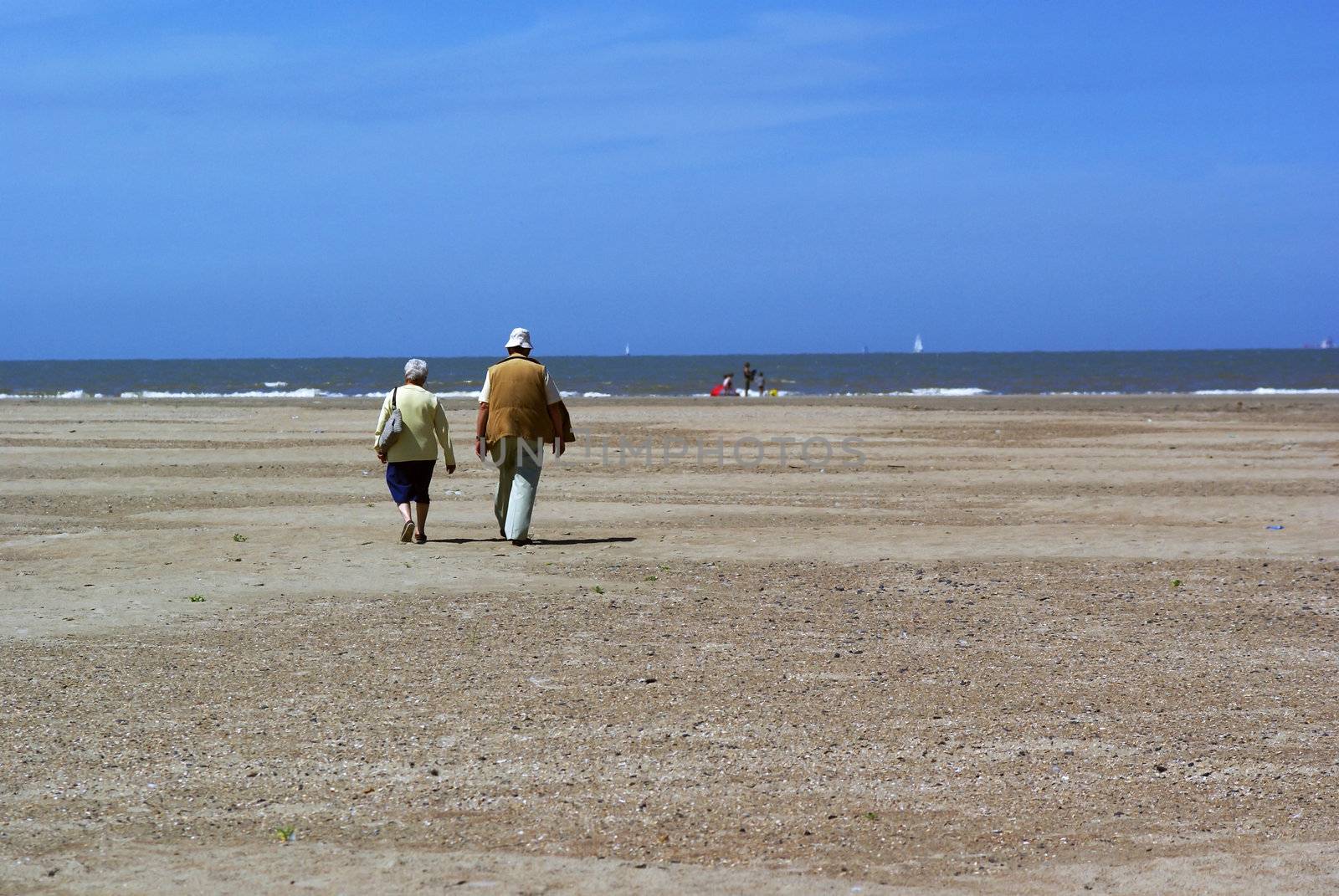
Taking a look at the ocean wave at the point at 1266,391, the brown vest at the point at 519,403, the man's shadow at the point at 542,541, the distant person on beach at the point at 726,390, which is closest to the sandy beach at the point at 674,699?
the man's shadow at the point at 542,541

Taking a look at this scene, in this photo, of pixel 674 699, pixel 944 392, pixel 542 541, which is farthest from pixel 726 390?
pixel 674 699

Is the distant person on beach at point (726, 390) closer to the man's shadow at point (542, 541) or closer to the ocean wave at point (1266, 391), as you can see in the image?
the ocean wave at point (1266, 391)

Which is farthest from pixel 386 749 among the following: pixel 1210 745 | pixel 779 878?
pixel 1210 745

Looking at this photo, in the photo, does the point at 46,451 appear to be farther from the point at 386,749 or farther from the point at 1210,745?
the point at 1210,745

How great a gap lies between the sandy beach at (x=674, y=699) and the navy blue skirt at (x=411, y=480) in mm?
518

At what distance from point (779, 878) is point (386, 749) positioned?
6.71 feet

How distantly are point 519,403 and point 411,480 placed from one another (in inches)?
45.8

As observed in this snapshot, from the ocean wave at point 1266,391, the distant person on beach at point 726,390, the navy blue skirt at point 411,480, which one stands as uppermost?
the ocean wave at point 1266,391

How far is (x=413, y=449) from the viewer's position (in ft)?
40.3

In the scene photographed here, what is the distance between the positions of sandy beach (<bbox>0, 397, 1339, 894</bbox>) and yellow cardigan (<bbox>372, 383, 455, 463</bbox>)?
2.73 ft

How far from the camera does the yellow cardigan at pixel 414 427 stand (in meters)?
12.3

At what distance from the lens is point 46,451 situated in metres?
23.2

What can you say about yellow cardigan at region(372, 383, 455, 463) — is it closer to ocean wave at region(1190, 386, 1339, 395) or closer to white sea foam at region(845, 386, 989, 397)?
white sea foam at region(845, 386, 989, 397)

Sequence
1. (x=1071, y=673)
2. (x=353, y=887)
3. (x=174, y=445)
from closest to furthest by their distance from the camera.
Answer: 1. (x=353, y=887)
2. (x=1071, y=673)
3. (x=174, y=445)
